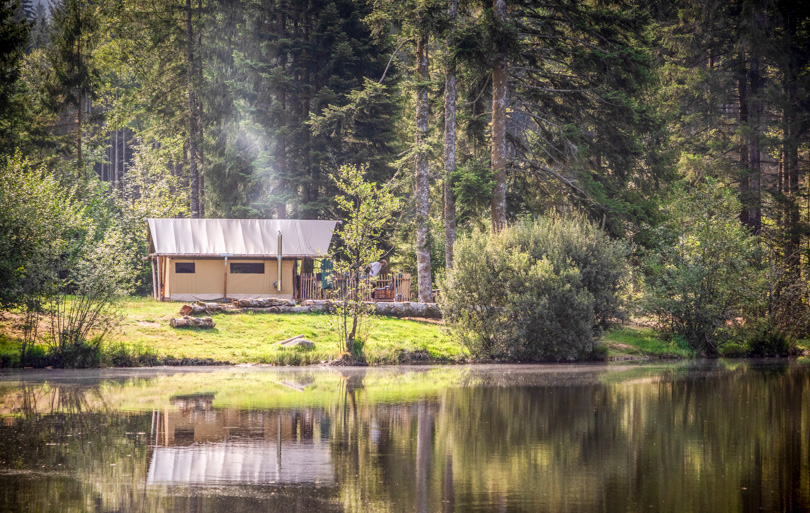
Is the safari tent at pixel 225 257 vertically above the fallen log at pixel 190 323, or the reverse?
the safari tent at pixel 225 257

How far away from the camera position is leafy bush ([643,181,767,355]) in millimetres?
28781

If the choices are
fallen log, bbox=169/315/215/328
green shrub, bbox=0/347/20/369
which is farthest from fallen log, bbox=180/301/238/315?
green shrub, bbox=0/347/20/369

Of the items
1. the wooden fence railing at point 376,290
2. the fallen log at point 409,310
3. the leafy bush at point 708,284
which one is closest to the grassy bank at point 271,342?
the fallen log at point 409,310

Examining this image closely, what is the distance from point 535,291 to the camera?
2594cm

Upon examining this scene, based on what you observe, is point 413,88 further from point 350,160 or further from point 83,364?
point 83,364

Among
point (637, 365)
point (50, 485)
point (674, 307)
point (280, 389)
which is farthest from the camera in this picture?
point (674, 307)

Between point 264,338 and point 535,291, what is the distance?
10.1 m

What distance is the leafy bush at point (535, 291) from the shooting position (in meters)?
26.0

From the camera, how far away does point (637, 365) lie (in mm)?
26094

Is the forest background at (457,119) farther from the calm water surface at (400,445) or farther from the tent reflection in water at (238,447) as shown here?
the tent reflection in water at (238,447)

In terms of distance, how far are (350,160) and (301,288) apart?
Answer: 11.0 meters

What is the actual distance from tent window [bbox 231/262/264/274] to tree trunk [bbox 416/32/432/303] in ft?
27.9

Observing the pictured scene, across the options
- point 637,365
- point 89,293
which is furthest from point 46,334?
point 637,365

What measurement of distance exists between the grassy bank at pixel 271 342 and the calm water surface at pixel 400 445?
411 centimetres
